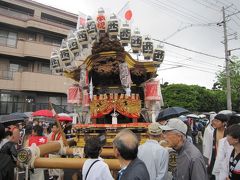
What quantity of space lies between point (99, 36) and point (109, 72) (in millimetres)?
1396

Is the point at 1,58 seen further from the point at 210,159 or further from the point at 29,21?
A: the point at 210,159

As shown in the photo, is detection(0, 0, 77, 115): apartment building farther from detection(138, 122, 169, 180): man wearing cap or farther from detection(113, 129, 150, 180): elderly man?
detection(113, 129, 150, 180): elderly man

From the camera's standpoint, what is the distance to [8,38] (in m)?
25.0

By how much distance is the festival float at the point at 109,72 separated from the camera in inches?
379

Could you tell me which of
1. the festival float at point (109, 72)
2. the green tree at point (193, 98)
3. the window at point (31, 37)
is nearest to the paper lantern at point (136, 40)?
the festival float at point (109, 72)

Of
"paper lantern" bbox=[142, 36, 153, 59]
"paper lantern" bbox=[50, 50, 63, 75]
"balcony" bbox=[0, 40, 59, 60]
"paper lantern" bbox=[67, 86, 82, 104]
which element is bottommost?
"paper lantern" bbox=[67, 86, 82, 104]

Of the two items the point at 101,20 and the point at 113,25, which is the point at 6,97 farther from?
the point at 113,25

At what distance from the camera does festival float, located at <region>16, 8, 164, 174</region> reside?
31.6 feet

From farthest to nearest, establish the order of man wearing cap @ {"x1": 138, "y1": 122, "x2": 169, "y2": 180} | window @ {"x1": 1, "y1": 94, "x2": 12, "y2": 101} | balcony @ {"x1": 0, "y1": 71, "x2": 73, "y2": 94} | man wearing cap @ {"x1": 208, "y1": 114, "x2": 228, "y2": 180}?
balcony @ {"x1": 0, "y1": 71, "x2": 73, "y2": 94} < window @ {"x1": 1, "y1": 94, "x2": 12, "y2": 101} < man wearing cap @ {"x1": 208, "y1": 114, "x2": 228, "y2": 180} < man wearing cap @ {"x1": 138, "y1": 122, "x2": 169, "y2": 180}

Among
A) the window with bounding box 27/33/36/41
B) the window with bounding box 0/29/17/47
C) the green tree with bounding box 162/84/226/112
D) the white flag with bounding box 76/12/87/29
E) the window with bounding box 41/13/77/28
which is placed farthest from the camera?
the green tree with bounding box 162/84/226/112

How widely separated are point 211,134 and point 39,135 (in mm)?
4375

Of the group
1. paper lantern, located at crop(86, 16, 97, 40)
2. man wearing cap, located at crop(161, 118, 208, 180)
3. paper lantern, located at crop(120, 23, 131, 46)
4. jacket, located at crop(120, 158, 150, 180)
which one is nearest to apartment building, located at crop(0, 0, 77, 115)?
paper lantern, located at crop(86, 16, 97, 40)

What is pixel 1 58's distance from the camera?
80.9ft

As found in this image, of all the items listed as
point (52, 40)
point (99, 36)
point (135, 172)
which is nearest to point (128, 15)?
point (99, 36)
